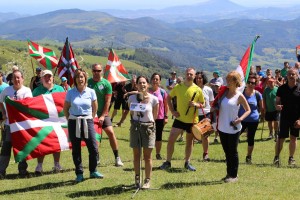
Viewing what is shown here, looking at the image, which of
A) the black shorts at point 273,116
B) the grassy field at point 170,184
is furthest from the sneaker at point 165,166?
the black shorts at point 273,116

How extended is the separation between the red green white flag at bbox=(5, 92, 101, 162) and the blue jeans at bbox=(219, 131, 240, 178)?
345cm

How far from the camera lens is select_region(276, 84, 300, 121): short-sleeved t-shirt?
11.1 m

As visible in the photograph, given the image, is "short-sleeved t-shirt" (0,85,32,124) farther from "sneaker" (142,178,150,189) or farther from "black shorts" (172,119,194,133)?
"sneaker" (142,178,150,189)

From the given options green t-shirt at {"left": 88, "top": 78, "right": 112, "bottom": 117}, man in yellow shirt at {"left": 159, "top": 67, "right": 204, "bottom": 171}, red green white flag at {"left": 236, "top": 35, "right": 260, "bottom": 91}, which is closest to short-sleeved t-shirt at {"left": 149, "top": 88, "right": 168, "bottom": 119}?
man in yellow shirt at {"left": 159, "top": 67, "right": 204, "bottom": 171}

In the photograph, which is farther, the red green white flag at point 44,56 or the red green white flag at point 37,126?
the red green white flag at point 44,56

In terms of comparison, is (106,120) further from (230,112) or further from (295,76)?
(295,76)

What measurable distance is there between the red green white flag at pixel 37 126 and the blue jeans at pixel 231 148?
3446 mm

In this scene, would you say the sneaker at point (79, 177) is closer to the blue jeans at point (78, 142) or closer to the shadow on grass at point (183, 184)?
the blue jeans at point (78, 142)

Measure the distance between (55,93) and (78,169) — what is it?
7.81 feet

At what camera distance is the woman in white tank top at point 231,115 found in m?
8.98

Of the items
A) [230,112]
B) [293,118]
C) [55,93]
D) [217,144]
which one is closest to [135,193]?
[230,112]

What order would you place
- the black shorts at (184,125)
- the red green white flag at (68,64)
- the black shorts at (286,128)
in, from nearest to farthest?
the black shorts at (184,125)
the black shorts at (286,128)
the red green white flag at (68,64)

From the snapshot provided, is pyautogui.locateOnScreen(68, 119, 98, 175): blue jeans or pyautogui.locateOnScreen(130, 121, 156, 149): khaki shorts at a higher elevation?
pyautogui.locateOnScreen(130, 121, 156, 149): khaki shorts

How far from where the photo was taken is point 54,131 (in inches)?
429
